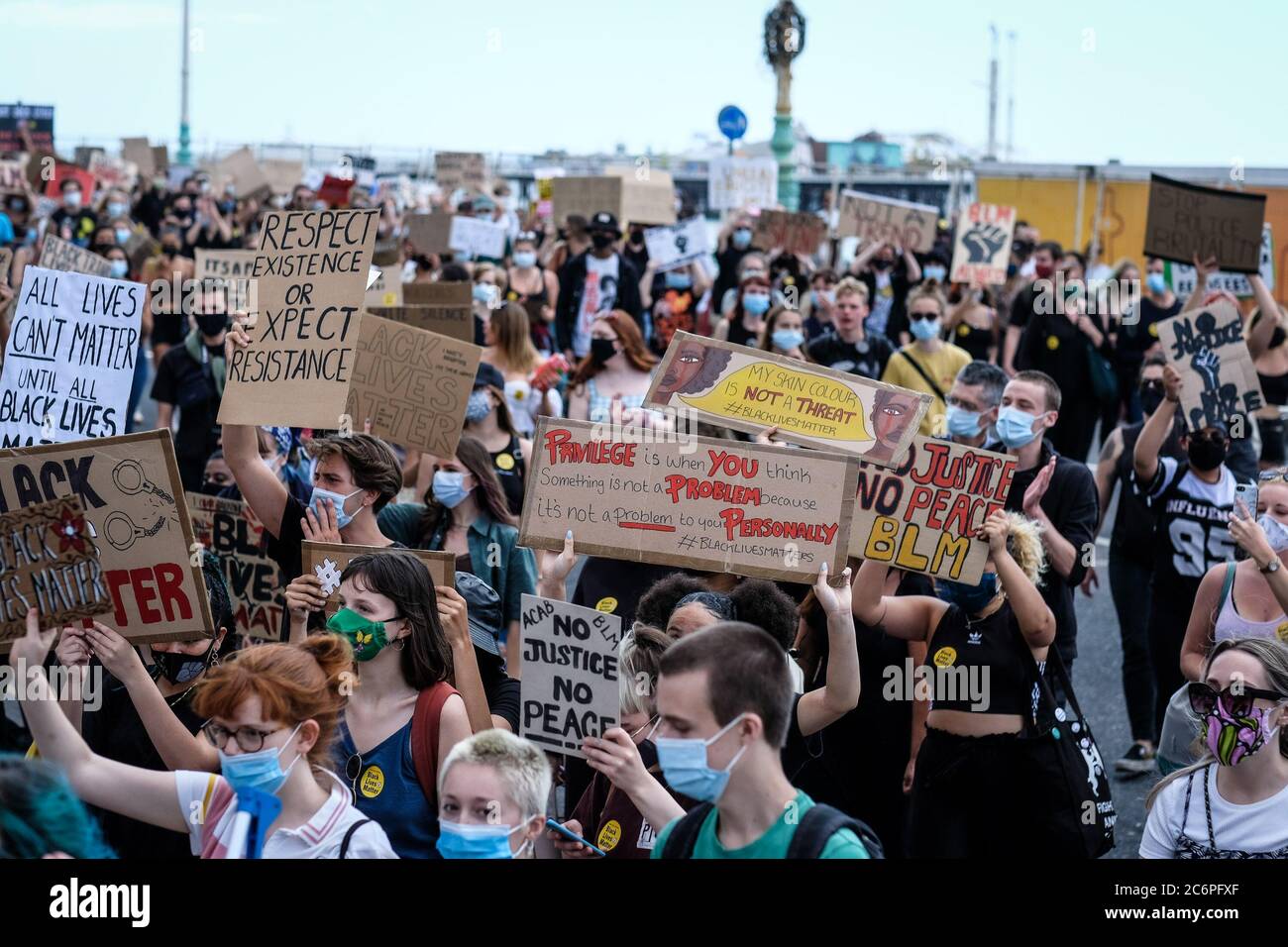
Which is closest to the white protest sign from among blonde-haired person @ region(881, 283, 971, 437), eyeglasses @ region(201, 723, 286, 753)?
blonde-haired person @ region(881, 283, 971, 437)

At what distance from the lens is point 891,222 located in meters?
14.6

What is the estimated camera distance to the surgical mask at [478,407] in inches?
282

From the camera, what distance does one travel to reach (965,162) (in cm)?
2639

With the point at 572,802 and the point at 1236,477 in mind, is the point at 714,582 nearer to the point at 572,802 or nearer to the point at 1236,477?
the point at 572,802

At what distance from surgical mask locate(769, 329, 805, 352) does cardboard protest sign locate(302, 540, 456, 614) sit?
4863 mm

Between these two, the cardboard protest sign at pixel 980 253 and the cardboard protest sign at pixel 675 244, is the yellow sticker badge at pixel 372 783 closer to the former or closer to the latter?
the cardboard protest sign at pixel 980 253

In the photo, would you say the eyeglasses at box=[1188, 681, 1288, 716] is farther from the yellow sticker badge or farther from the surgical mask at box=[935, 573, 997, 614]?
the yellow sticker badge

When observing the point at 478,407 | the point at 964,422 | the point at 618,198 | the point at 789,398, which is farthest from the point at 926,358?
the point at 618,198

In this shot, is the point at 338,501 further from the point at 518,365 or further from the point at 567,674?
the point at 518,365

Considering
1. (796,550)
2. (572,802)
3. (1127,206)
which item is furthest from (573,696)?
(1127,206)

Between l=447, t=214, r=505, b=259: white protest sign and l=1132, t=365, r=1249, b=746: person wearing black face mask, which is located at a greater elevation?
l=447, t=214, r=505, b=259: white protest sign

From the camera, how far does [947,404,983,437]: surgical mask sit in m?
6.28

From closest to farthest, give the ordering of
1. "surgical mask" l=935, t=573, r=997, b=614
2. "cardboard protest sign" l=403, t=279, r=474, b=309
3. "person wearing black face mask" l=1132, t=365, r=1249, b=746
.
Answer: "surgical mask" l=935, t=573, r=997, b=614 < "person wearing black face mask" l=1132, t=365, r=1249, b=746 < "cardboard protest sign" l=403, t=279, r=474, b=309

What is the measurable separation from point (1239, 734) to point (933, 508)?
142cm
